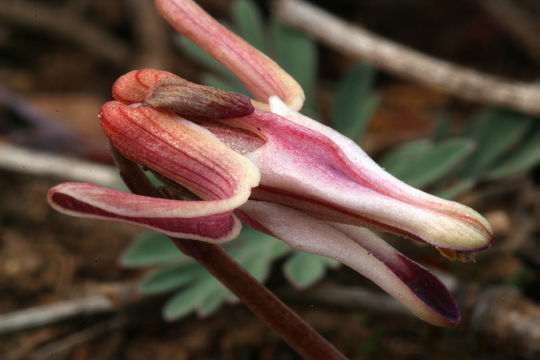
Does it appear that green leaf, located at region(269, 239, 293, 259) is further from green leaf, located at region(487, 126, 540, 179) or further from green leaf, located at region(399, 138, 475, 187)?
green leaf, located at region(487, 126, 540, 179)

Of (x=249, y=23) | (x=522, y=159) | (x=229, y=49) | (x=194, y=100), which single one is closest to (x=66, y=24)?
(x=249, y=23)

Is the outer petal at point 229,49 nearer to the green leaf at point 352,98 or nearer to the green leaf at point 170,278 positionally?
the green leaf at point 170,278

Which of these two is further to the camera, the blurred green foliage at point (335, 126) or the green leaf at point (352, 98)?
the green leaf at point (352, 98)

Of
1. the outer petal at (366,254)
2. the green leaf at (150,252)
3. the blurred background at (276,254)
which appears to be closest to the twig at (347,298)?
the blurred background at (276,254)

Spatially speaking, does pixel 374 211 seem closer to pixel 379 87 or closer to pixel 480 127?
pixel 480 127

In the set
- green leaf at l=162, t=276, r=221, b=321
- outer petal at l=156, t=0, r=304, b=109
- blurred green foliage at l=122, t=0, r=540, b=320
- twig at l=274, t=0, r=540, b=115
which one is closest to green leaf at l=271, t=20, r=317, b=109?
blurred green foliage at l=122, t=0, r=540, b=320

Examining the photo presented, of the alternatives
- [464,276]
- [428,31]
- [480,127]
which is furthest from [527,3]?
[464,276]

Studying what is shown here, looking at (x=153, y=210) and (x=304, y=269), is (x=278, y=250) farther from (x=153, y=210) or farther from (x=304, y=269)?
(x=153, y=210)
